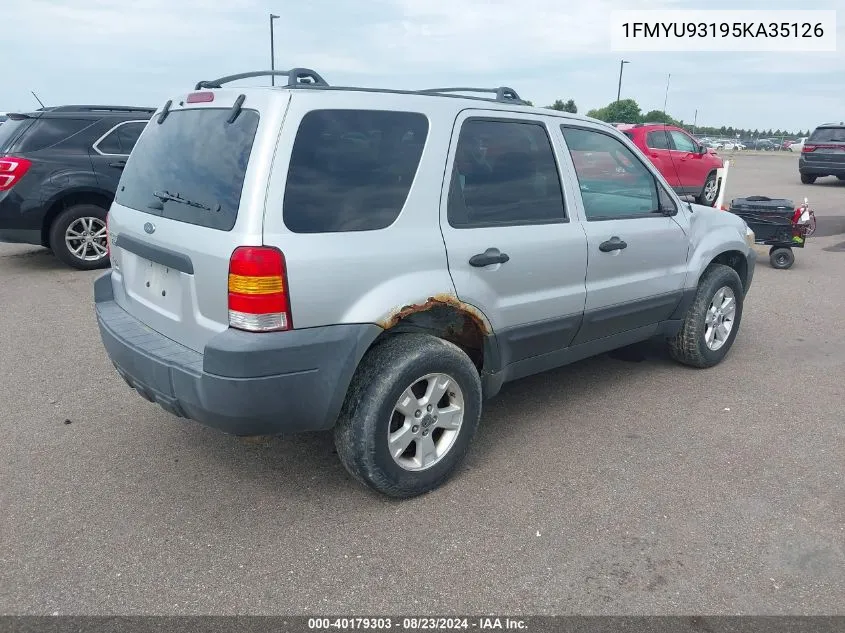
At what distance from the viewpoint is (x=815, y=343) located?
18.9 ft

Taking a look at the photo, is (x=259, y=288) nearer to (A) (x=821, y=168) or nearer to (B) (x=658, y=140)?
(B) (x=658, y=140)

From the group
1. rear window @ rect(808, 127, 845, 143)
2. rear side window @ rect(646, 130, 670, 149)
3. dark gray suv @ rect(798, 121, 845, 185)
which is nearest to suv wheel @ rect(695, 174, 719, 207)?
rear side window @ rect(646, 130, 670, 149)

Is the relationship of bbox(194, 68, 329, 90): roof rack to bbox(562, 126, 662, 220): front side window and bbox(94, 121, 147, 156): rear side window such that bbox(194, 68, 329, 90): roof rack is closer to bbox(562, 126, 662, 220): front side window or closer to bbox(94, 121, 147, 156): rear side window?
bbox(562, 126, 662, 220): front side window

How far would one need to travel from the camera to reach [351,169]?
2.96 meters

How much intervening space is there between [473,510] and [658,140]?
1234 cm

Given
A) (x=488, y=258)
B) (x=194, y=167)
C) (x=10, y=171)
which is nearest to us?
(x=194, y=167)

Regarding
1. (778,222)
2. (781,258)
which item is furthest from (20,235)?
(781,258)

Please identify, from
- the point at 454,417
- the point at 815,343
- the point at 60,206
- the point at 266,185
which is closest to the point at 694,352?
the point at 815,343

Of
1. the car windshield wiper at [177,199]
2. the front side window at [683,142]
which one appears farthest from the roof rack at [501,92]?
the front side window at [683,142]

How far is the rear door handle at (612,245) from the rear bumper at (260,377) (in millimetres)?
1612

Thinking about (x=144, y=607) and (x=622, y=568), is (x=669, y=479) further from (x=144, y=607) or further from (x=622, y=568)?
(x=144, y=607)

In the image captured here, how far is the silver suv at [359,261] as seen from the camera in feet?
9.05

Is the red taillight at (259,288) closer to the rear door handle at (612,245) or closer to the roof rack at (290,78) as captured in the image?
the roof rack at (290,78)

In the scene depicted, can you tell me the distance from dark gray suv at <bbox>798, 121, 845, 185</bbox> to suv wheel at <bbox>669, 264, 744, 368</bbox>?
16639 millimetres
